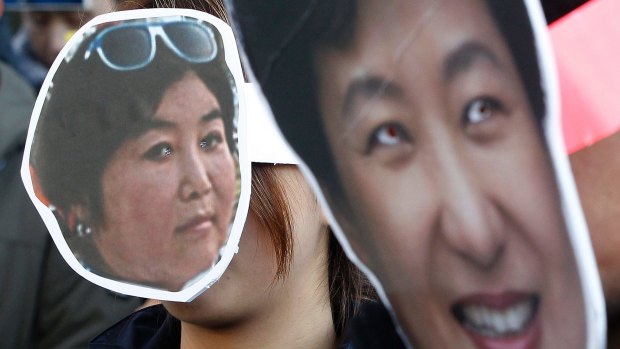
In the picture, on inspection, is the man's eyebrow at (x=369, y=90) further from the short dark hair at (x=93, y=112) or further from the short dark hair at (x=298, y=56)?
the short dark hair at (x=93, y=112)

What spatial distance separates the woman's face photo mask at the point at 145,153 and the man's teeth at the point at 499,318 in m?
0.30

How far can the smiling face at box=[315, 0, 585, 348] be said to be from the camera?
72cm

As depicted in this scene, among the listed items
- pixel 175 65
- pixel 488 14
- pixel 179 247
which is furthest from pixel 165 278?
pixel 488 14

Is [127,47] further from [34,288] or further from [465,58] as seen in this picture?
[34,288]

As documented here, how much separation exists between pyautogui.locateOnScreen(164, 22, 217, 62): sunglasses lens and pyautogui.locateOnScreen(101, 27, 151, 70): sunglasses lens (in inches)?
1.2

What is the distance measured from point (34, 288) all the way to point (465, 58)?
1258 mm

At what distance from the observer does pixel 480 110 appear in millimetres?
724

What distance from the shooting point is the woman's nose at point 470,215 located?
2.38 feet

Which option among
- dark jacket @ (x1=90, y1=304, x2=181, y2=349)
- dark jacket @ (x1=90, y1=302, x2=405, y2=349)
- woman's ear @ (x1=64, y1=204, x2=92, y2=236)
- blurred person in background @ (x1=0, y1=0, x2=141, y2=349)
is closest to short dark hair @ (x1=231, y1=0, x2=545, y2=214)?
woman's ear @ (x1=64, y1=204, x2=92, y2=236)

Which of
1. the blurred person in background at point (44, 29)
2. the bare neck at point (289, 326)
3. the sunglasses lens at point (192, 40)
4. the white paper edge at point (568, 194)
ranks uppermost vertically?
the blurred person in background at point (44, 29)

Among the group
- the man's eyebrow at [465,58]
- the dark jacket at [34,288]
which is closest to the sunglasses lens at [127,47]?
the man's eyebrow at [465,58]

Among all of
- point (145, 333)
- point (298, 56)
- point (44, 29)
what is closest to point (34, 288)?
point (145, 333)

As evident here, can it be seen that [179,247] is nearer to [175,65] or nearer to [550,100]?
[175,65]

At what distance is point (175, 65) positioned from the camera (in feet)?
3.30
